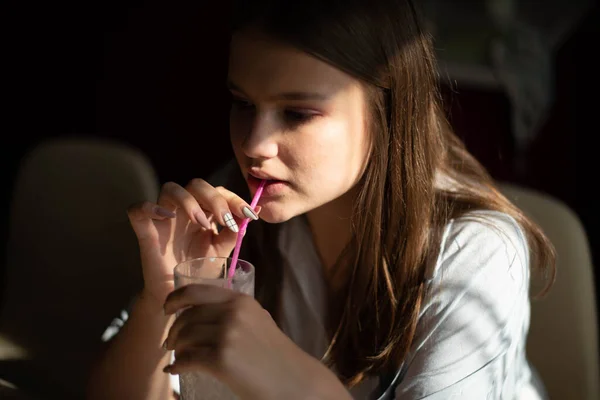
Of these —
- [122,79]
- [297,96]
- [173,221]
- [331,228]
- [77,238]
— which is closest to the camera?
[297,96]

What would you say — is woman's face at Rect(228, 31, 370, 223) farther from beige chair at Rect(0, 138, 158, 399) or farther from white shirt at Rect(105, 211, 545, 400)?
beige chair at Rect(0, 138, 158, 399)

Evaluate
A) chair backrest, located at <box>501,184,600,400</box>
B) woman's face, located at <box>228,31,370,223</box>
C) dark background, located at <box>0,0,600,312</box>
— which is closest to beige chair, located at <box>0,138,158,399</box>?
woman's face, located at <box>228,31,370,223</box>

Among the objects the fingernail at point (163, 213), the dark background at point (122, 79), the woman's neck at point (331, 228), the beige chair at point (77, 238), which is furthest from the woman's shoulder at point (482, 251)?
the dark background at point (122, 79)

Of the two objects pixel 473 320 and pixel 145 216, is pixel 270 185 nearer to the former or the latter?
pixel 145 216

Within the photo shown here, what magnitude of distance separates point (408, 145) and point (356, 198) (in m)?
0.12

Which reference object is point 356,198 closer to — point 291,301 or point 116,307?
point 291,301

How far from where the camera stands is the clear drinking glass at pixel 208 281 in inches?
35.4

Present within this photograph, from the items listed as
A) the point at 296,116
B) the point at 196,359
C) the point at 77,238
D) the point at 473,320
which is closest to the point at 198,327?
the point at 196,359

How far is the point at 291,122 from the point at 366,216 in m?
0.23

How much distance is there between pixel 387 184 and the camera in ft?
3.88

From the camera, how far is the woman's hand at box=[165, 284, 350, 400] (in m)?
0.82

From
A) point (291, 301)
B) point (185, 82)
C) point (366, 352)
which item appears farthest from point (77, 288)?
point (185, 82)

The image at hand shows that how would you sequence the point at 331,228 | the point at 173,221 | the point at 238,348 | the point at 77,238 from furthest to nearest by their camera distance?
the point at 77,238 → the point at 331,228 → the point at 173,221 → the point at 238,348

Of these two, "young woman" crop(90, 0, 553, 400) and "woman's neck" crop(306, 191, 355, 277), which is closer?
"young woman" crop(90, 0, 553, 400)
